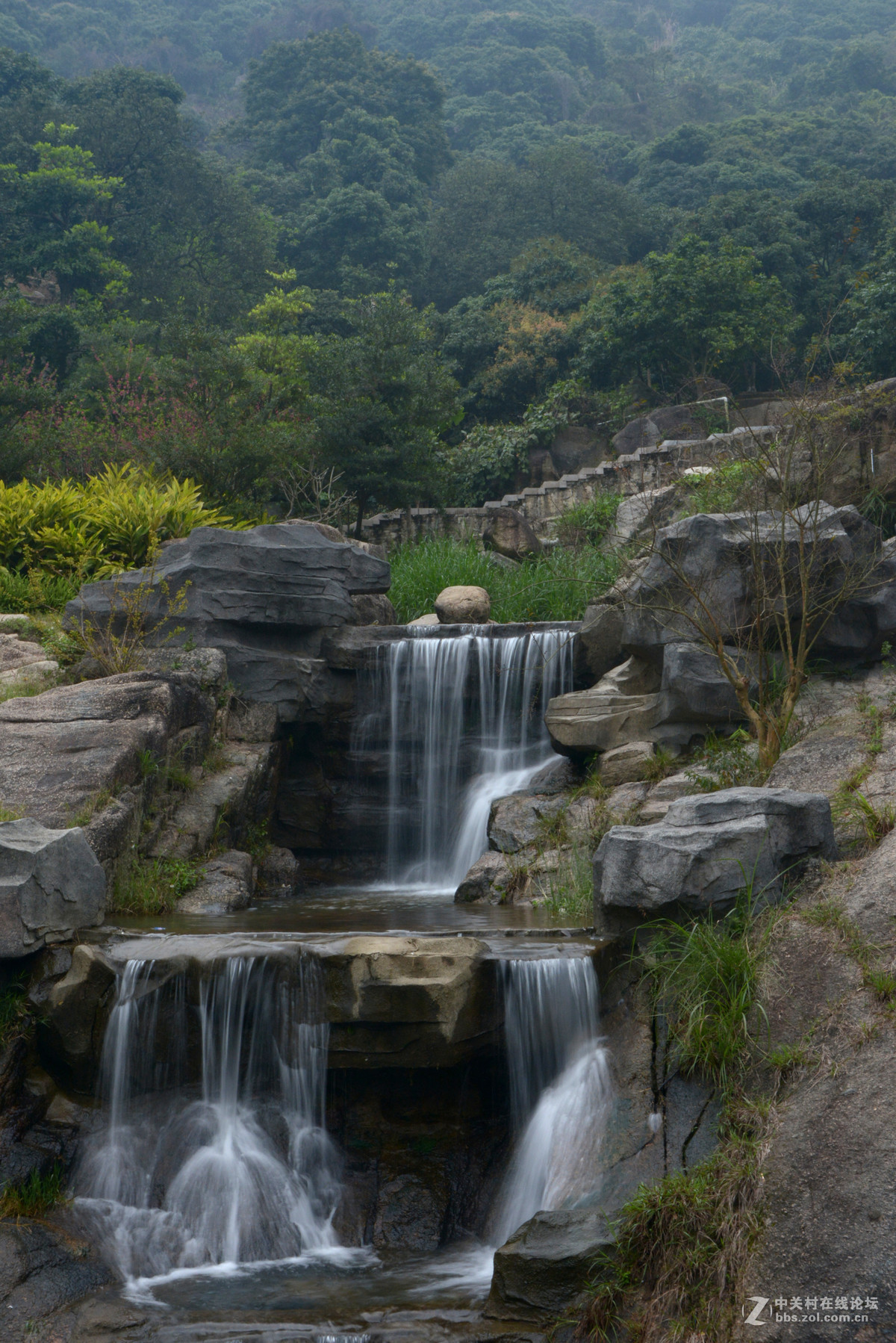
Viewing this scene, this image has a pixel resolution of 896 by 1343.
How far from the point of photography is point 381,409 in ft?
60.6

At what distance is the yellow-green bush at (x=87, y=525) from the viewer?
13016 mm

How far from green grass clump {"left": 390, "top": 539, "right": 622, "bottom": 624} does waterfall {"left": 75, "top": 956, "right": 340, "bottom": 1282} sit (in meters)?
7.91

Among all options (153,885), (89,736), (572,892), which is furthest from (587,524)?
(153,885)

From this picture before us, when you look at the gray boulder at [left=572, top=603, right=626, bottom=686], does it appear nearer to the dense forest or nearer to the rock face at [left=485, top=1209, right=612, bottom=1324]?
the dense forest

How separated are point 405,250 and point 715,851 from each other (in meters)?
38.8

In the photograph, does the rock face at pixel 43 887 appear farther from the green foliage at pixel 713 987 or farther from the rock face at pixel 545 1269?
the green foliage at pixel 713 987

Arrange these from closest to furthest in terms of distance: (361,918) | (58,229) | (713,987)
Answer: (713,987)
(361,918)
(58,229)

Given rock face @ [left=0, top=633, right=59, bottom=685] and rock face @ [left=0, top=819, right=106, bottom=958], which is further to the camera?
rock face @ [left=0, top=633, right=59, bottom=685]

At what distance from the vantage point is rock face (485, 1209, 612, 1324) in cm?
416

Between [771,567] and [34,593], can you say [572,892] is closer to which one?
[771,567]

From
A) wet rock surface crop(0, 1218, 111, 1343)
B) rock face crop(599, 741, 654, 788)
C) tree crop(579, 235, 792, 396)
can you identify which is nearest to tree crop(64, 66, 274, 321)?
tree crop(579, 235, 792, 396)

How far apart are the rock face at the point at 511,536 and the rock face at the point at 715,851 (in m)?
12.5

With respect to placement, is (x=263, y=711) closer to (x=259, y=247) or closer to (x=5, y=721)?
(x=5, y=721)

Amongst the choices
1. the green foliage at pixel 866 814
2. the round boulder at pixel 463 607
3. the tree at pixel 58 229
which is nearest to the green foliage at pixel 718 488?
the round boulder at pixel 463 607
